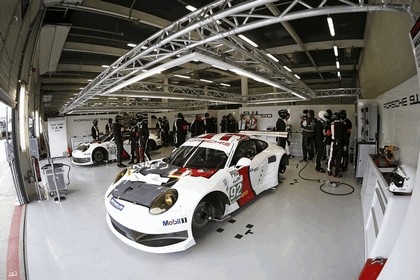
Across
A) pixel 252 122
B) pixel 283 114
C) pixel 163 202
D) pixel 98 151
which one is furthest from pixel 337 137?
pixel 98 151

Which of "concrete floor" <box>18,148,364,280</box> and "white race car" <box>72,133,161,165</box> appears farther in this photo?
"white race car" <box>72,133,161,165</box>

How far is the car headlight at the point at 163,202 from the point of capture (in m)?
2.57

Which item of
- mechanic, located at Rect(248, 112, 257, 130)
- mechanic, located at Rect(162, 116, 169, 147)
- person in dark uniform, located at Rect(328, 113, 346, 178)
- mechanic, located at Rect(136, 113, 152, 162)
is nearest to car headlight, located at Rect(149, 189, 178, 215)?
person in dark uniform, located at Rect(328, 113, 346, 178)

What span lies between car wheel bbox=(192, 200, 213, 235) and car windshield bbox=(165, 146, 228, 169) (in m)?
0.71

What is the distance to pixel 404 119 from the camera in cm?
320

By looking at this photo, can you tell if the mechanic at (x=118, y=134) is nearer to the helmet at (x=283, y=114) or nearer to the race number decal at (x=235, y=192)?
the race number decal at (x=235, y=192)

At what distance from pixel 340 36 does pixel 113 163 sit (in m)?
9.24

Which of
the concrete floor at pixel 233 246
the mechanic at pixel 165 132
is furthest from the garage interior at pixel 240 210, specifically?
the mechanic at pixel 165 132

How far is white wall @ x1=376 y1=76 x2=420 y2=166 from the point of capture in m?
2.71

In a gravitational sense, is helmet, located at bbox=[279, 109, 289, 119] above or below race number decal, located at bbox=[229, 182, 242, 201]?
above

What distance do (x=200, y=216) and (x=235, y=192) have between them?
0.75 meters

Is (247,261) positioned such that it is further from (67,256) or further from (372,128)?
(372,128)

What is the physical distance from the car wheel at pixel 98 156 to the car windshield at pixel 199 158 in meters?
5.43

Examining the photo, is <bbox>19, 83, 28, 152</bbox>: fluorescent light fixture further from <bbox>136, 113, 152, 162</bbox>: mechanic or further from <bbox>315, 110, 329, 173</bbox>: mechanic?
<bbox>315, 110, 329, 173</bbox>: mechanic
